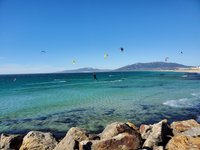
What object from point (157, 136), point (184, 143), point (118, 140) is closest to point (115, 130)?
point (118, 140)

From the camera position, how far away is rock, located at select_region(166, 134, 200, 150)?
29.2 ft

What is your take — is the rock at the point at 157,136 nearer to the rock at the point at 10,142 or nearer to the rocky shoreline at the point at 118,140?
the rocky shoreline at the point at 118,140

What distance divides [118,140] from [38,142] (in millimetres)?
3874

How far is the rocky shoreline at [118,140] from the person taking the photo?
9.74 m

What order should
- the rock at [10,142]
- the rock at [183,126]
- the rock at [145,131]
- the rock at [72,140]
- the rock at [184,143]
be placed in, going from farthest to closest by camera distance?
the rock at [183,126]
the rock at [145,131]
the rock at [10,142]
the rock at [72,140]
the rock at [184,143]

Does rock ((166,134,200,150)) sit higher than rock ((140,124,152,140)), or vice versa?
rock ((166,134,200,150))

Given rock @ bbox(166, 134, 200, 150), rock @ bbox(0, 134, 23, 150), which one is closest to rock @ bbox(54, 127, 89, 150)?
rock @ bbox(0, 134, 23, 150)

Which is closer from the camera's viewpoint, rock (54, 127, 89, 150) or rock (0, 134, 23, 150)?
rock (54, 127, 89, 150)

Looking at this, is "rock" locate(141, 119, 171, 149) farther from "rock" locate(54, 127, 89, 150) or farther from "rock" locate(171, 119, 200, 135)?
"rock" locate(54, 127, 89, 150)

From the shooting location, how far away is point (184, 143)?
9.24 m

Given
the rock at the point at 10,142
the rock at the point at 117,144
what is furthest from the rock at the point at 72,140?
the rock at the point at 10,142

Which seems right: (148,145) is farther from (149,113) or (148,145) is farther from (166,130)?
(149,113)

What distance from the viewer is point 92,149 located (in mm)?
10000

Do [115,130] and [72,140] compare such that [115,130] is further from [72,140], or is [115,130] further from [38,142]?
[38,142]
